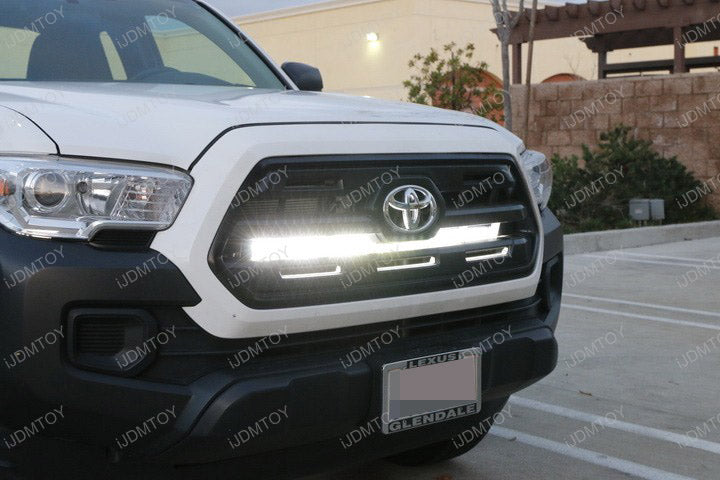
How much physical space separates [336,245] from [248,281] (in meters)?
0.28

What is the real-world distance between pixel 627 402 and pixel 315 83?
2093mm

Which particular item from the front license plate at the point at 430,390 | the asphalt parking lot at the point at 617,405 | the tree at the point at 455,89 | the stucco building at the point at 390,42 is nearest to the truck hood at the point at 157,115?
the front license plate at the point at 430,390

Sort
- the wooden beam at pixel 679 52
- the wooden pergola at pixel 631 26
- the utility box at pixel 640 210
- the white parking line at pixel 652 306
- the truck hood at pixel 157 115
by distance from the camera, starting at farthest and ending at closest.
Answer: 1. the wooden pergola at pixel 631 26
2. the wooden beam at pixel 679 52
3. the utility box at pixel 640 210
4. the white parking line at pixel 652 306
5. the truck hood at pixel 157 115

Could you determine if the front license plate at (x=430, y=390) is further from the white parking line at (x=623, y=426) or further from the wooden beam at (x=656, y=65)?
the wooden beam at (x=656, y=65)

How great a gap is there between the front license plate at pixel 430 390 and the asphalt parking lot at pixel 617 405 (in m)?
0.90

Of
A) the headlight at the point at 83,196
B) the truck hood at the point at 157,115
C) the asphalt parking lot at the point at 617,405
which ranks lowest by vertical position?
the asphalt parking lot at the point at 617,405

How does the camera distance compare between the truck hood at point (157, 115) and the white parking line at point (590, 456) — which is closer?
the truck hood at point (157, 115)

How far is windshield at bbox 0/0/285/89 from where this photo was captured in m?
3.75

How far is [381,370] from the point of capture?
2.72m

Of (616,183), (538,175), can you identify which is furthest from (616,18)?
(538,175)

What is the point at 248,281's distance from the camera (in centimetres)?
253

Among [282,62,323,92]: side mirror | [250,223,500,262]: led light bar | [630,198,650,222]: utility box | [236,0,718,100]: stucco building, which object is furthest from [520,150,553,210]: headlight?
[236,0,718,100]: stucco building

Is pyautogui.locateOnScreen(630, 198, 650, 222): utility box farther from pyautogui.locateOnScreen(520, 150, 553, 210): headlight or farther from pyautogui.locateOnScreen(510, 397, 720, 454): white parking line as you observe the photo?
pyautogui.locateOnScreen(520, 150, 553, 210): headlight

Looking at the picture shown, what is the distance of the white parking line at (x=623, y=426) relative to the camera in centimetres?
417
